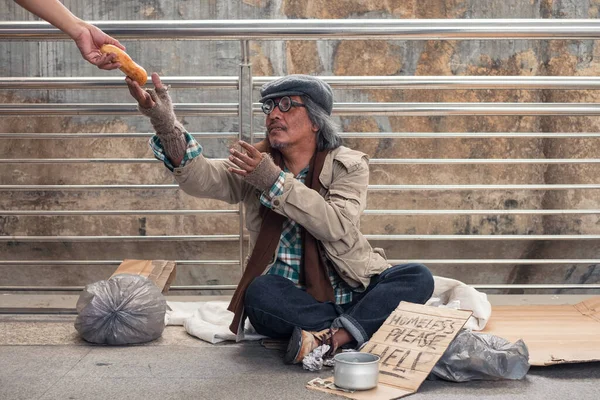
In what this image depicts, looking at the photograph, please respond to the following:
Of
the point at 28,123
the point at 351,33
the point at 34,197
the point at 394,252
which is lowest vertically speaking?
the point at 394,252

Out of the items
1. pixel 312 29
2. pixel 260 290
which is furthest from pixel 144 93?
pixel 312 29

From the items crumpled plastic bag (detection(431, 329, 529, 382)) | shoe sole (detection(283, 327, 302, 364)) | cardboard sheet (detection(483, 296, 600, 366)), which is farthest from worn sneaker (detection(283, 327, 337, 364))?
cardboard sheet (detection(483, 296, 600, 366))

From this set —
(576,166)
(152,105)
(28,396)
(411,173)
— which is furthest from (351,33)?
(576,166)

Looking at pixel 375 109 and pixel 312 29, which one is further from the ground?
pixel 312 29

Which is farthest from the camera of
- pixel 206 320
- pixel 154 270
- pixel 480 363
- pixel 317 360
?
pixel 154 270

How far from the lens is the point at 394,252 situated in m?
7.52

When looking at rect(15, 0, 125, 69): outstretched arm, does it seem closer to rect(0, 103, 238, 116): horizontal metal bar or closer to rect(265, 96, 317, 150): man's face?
rect(265, 96, 317, 150): man's face

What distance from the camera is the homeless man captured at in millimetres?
2691

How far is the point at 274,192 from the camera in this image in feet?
8.75

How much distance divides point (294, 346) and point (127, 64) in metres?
1.05

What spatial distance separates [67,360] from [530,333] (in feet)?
5.35

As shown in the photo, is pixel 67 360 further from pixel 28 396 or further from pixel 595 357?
pixel 595 357

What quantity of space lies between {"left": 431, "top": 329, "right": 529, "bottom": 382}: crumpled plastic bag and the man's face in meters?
0.93

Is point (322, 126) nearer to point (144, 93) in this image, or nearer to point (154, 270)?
point (144, 93)
